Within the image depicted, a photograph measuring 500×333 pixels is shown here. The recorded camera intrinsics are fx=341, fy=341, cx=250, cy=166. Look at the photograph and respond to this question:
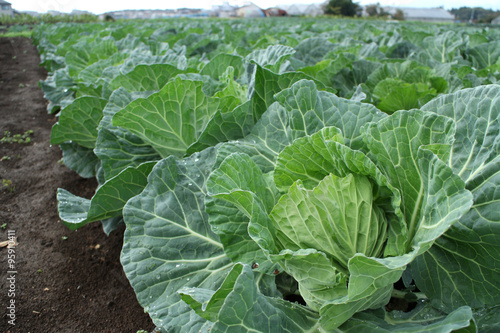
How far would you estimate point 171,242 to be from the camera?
1.75 m

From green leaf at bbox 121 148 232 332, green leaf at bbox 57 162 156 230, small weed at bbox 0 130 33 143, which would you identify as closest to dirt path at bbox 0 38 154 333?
small weed at bbox 0 130 33 143

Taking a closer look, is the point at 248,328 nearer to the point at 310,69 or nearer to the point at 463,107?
the point at 463,107

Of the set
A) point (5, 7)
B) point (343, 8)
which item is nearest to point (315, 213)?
point (5, 7)

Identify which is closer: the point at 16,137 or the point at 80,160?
the point at 80,160

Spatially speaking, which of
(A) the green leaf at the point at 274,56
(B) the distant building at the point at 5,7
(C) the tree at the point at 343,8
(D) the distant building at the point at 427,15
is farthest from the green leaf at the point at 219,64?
(D) the distant building at the point at 427,15

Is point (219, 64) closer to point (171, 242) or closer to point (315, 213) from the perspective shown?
point (171, 242)

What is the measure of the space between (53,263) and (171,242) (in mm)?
1955

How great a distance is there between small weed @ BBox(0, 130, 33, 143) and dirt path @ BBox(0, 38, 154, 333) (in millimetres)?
330

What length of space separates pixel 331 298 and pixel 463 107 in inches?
37.5

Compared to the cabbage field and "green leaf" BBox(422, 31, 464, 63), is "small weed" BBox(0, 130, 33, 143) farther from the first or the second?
"green leaf" BBox(422, 31, 464, 63)

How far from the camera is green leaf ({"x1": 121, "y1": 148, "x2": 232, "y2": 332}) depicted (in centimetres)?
163

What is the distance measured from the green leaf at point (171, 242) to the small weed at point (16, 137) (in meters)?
5.17

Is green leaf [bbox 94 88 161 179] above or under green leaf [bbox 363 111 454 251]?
under

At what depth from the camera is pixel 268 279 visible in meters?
1.71
